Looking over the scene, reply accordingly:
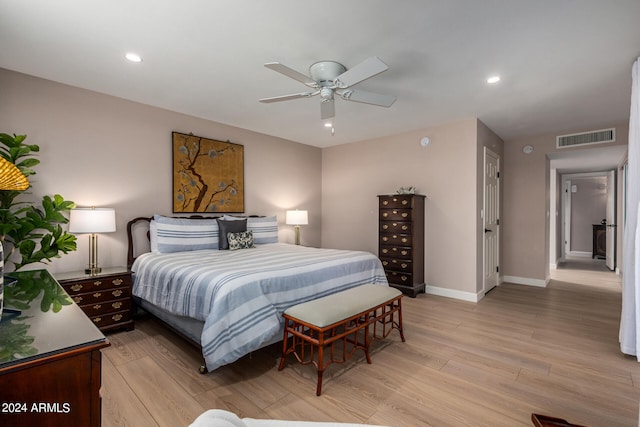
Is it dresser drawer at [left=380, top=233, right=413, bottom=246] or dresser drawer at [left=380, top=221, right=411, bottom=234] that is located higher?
dresser drawer at [left=380, top=221, right=411, bottom=234]

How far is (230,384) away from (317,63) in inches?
102

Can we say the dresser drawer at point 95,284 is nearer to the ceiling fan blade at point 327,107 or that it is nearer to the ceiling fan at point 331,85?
the ceiling fan at point 331,85

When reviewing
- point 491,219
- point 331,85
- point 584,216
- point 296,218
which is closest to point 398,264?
point 491,219

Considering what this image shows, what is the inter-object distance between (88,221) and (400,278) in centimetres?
389

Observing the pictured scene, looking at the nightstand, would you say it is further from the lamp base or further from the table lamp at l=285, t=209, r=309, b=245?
the table lamp at l=285, t=209, r=309, b=245

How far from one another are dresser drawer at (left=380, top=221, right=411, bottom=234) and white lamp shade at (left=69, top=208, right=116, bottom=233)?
139 inches

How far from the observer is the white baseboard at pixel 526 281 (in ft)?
16.4

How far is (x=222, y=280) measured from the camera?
2197 mm

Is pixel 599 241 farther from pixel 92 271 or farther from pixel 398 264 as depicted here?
pixel 92 271

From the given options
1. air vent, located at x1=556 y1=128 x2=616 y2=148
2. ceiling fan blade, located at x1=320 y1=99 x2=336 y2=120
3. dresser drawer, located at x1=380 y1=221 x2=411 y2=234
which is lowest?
dresser drawer, located at x1=380 y1=221 x2=411 y2=234

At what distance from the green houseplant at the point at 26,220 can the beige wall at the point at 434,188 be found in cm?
412

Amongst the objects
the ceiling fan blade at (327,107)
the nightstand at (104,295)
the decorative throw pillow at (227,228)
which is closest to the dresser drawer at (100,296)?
the nightstand at (104,295)

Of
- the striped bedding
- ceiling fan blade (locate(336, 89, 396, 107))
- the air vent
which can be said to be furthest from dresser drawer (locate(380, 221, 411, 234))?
the air vent

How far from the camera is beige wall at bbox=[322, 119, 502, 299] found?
13.7ft
